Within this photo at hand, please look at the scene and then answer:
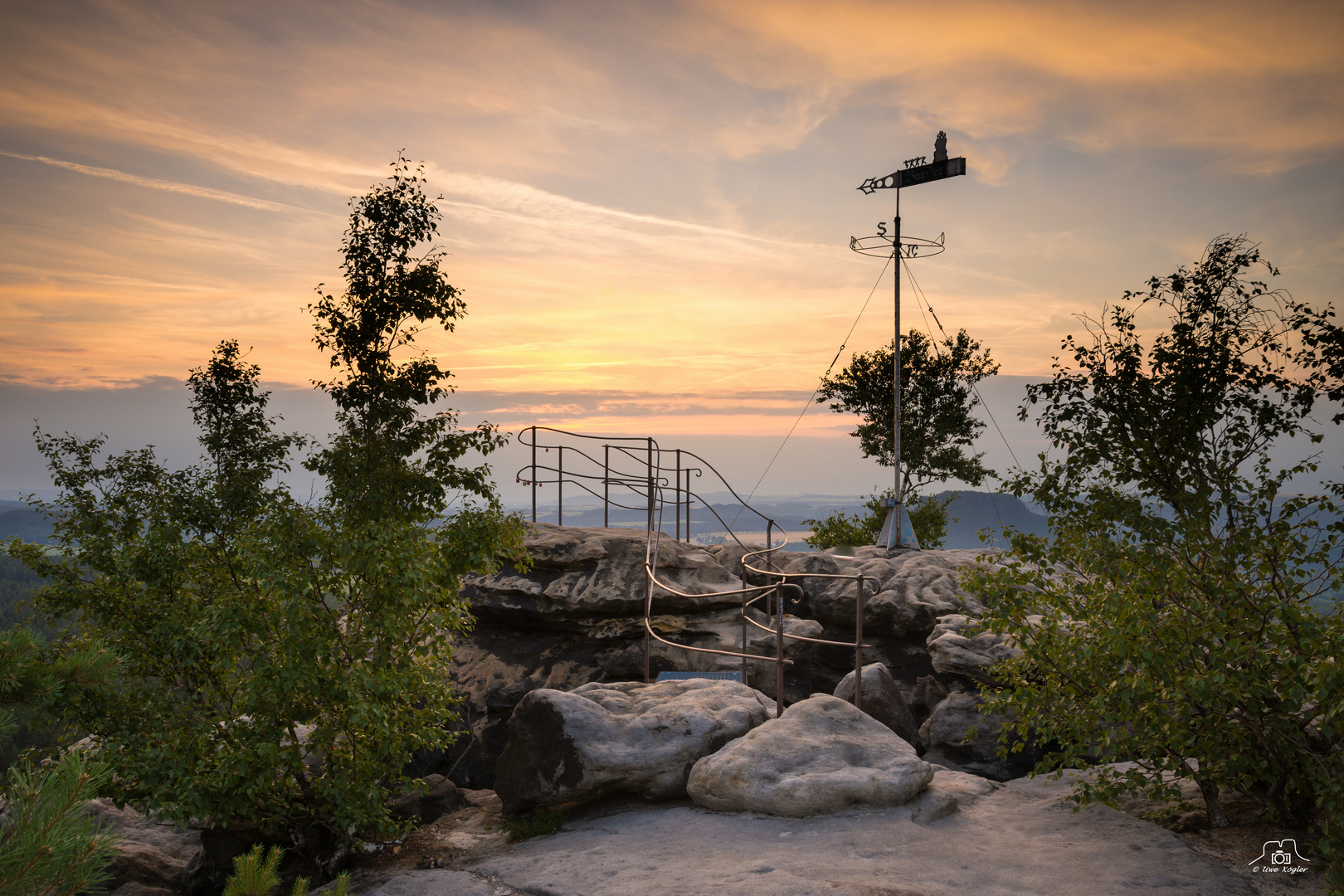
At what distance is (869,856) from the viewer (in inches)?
275

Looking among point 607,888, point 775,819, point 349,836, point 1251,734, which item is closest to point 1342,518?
point 1251,734

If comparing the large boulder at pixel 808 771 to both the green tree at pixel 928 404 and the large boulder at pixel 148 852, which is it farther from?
the green tree at pixel 928 404

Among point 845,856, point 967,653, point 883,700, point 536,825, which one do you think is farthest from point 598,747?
point 967,653

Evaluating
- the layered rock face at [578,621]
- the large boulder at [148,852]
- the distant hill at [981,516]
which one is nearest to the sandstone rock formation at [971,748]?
the distant hill at [981,516]

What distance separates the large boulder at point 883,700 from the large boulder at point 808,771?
2318 mm

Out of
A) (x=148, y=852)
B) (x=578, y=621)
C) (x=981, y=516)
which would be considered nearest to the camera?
(x=148, y=852)

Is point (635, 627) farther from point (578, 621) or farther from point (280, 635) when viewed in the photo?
point (280, 635)

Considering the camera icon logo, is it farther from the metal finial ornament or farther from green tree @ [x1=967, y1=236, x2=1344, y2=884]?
the metal finial ornament

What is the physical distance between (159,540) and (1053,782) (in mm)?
10791

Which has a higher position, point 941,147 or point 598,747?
point 941,147

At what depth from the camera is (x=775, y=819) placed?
7980 millimetres

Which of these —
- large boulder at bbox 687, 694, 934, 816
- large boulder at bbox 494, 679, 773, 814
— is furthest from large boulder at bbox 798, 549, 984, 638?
large boulder at bbox 494, 679, 773, 814

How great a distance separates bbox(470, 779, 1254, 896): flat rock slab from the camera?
6488 mm

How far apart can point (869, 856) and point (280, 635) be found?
6127mm
